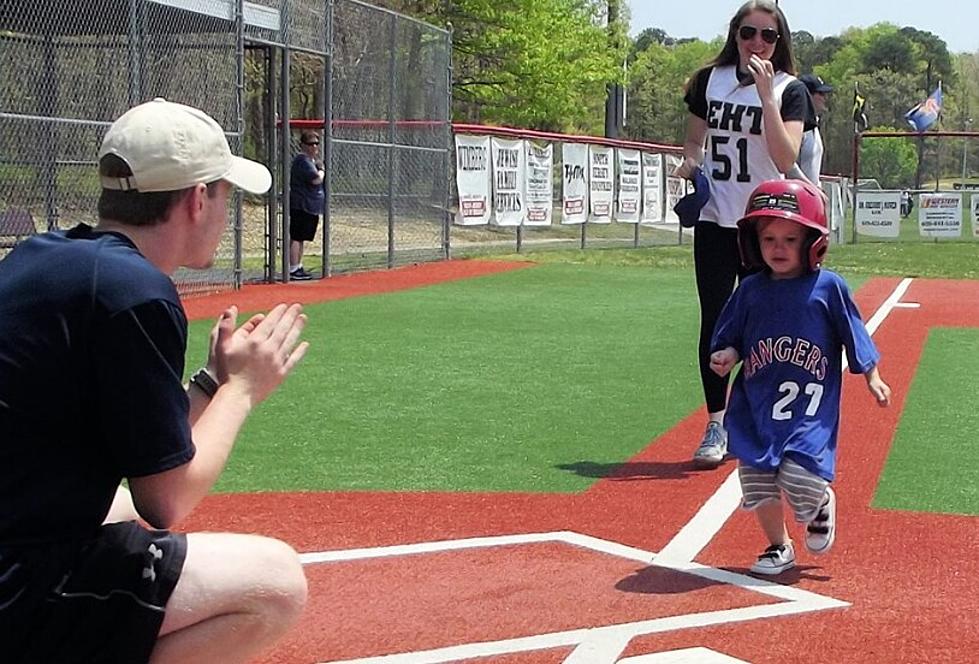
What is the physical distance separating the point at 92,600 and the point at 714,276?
15.2ft

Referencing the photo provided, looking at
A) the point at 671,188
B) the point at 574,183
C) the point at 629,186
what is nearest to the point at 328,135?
the point at 574,183

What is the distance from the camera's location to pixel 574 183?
25750 millimetres

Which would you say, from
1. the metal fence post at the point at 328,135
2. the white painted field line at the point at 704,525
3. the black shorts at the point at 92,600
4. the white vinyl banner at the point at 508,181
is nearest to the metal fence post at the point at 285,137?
the metal fence post at the point at 328,135

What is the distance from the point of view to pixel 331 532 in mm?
5621

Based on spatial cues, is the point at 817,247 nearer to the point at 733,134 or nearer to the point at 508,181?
the point at 733,134

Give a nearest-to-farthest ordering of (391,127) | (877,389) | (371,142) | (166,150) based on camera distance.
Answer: (166,150) < (877,389) < (371,142) < (391,127)

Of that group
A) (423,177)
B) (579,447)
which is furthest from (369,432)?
(423,177)

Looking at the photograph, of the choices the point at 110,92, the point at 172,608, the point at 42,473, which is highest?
the point at 110,92

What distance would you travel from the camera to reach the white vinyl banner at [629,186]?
27.7 metres

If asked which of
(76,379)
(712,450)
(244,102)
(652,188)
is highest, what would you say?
(244,102)

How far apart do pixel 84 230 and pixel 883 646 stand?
2.74m

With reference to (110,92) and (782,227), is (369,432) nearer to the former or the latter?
(782,227)

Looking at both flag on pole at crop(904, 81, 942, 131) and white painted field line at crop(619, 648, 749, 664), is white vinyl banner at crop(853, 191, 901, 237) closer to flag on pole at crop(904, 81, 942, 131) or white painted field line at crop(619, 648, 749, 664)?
flag on pole at crop(904, 81, 942, 131)

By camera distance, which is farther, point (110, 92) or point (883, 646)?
point (110, 92)
